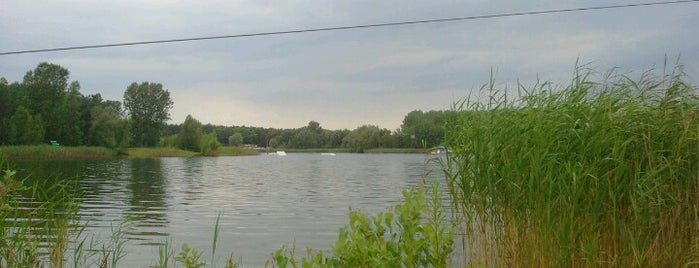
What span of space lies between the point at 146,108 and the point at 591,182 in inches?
3537

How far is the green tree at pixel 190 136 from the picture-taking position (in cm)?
9956

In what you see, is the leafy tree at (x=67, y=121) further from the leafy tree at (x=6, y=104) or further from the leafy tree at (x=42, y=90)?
the leafy tree at (x=6, y=104)

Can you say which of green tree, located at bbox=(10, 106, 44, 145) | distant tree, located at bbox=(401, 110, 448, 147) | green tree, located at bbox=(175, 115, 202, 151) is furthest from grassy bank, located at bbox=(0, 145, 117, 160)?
distant tree, located at bbox=(401, 110, 448, 147)

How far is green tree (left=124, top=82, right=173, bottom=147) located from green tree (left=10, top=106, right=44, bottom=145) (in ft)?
97.3

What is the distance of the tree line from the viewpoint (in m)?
60.6

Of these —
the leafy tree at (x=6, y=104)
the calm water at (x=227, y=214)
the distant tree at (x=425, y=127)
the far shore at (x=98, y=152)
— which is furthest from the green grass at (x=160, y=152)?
the distant tree at (x=425, y=127)

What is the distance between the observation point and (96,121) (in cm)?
8012

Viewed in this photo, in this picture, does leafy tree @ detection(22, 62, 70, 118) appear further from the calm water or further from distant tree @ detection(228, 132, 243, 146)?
distant tree @ detection(228, 132, 243, 146)

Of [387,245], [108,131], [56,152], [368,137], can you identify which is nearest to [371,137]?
[368,137]

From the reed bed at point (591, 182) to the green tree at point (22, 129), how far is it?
53.0 m

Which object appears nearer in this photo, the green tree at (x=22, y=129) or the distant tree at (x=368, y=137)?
the distant tree at (x=368, y=137)

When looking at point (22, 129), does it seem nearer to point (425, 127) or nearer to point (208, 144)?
point (208, 144)

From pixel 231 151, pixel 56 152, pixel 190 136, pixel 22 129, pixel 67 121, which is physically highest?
pixel 67 121

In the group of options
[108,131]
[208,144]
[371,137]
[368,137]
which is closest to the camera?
[371,137]
